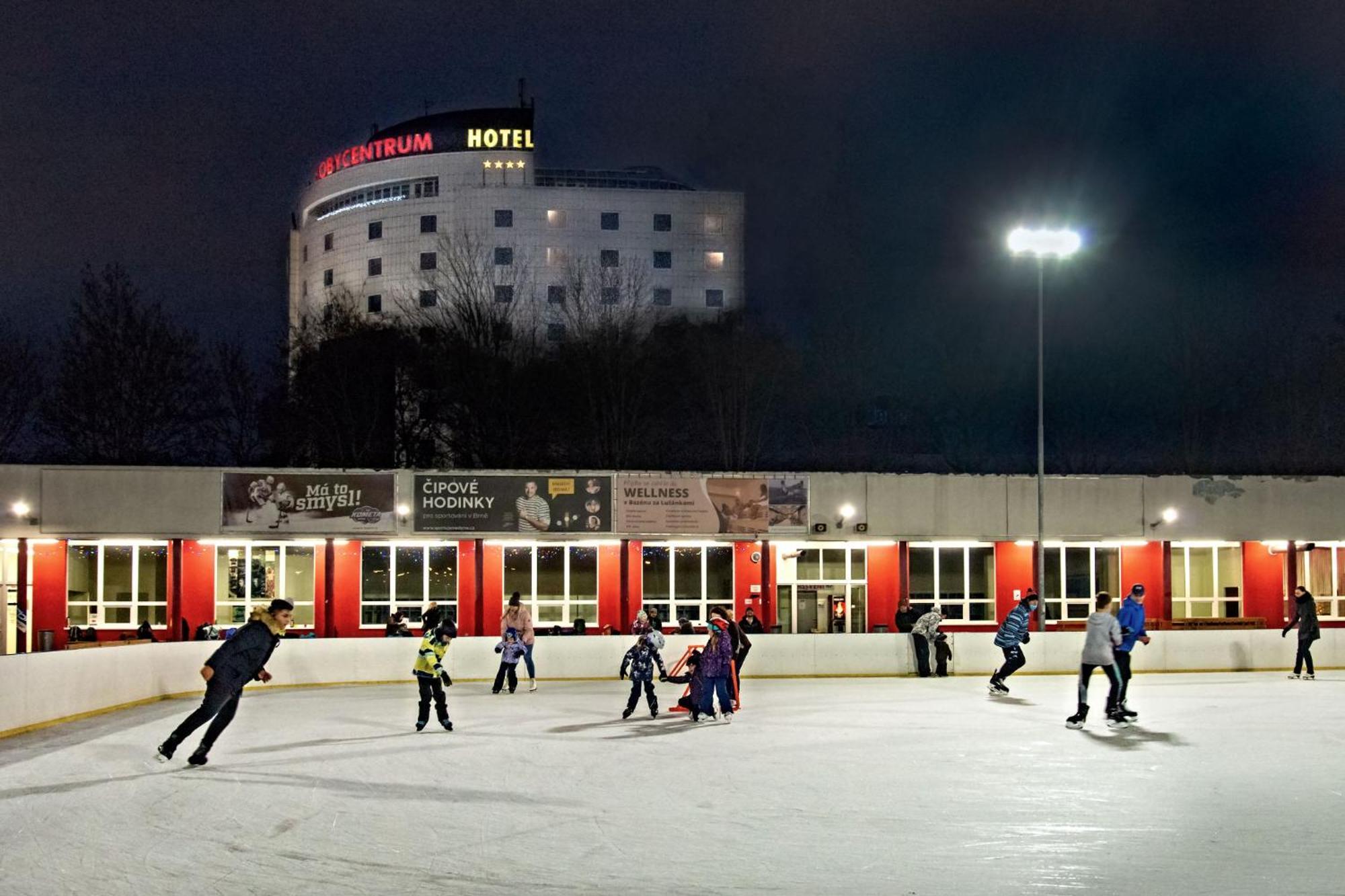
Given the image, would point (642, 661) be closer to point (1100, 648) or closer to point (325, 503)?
point (1100, 648)

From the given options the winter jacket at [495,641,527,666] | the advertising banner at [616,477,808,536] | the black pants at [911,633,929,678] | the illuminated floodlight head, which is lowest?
the black pants at [911,633,929,678]

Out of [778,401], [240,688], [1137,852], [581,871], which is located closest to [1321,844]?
[1137,852]

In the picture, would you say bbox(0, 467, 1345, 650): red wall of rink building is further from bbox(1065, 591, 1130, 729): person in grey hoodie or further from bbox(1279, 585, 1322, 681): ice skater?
bbox(1065, 591, 1130, 729): person in grey hoodie

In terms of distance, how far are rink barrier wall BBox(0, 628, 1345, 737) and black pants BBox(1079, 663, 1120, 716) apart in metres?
9.83

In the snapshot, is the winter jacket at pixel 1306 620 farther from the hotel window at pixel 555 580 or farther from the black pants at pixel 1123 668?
the hotel window at pixel 555 580

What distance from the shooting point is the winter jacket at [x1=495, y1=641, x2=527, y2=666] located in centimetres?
2167

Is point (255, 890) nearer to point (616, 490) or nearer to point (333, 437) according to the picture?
point (616, 490)

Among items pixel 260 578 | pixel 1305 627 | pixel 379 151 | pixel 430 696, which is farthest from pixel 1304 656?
pixel 379 151

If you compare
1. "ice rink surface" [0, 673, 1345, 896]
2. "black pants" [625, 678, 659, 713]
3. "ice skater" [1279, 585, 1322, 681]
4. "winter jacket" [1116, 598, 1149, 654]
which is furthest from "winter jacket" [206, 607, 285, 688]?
"ice skater" [1279, 585, 1322, 681]

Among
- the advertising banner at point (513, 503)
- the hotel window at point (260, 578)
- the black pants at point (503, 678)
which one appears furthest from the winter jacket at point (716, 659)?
the hotel window at point (260, 578)

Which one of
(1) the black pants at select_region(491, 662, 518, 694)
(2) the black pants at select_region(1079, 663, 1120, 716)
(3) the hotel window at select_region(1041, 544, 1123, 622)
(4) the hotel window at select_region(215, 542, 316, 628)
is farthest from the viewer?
(3) the hotel window at select_region(1041, 544, 1123, 622)

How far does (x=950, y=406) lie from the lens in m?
59.8

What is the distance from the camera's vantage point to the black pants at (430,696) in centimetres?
1625

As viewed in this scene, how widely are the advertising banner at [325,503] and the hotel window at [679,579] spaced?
7006 millimetres
